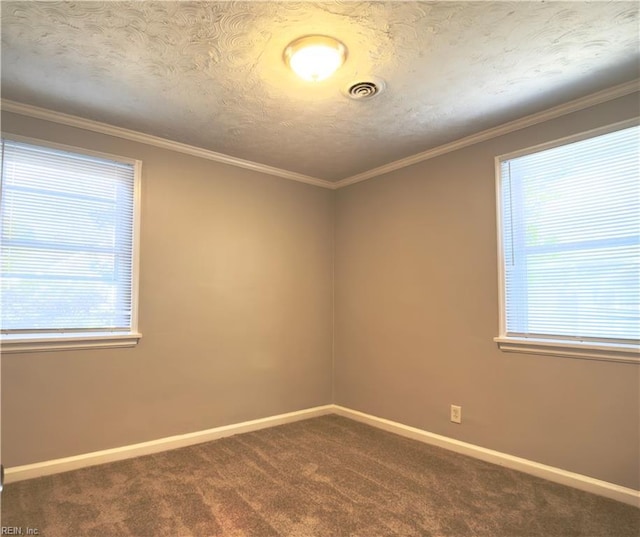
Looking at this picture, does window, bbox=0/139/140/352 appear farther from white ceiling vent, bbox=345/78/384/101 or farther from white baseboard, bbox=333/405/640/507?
white baseboard, bbox=333/405/640/507

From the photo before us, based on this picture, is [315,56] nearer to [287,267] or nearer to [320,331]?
[287,267]

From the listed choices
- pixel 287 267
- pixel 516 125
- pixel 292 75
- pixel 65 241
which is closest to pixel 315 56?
pixel 292 75

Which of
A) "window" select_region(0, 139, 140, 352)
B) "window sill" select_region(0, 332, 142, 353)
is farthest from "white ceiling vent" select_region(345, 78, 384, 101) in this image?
"window sill" select_region(0, 332, 142, 353)

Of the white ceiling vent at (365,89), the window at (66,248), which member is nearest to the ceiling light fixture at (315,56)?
the white ceiling vent at (365,89)

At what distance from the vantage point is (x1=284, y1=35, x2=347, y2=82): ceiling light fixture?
1.94m

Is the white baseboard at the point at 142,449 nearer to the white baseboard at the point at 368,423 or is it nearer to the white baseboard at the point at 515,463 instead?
the white baseboard at the point at 368,423

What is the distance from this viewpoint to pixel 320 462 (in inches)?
114

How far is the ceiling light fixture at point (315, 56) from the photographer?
1938mm

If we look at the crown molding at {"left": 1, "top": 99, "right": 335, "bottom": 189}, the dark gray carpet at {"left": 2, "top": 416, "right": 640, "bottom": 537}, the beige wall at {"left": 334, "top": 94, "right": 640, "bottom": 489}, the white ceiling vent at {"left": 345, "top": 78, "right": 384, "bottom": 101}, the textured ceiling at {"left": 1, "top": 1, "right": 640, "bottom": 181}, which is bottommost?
the dark gray carpet at {"left": 2, "top": 416, "right": 640, "bottom": 537}

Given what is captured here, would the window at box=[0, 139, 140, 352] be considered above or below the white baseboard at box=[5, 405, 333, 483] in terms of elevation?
above

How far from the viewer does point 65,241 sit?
2816mm

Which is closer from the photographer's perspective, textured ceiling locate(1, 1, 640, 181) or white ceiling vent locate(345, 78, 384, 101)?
textured ceiling locate(1, 1, 640, 181)

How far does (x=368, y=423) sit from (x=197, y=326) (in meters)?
1.85

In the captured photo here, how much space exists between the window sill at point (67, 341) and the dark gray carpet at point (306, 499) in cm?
83
